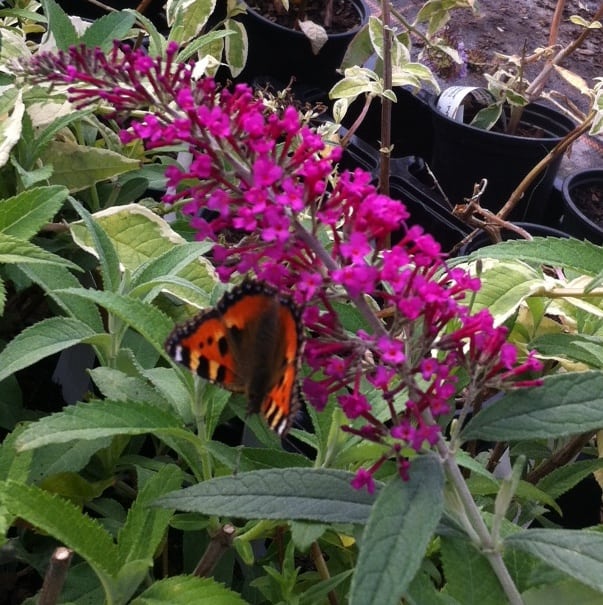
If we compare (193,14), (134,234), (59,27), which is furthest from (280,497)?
(193,14)

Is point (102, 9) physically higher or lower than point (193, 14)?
lower

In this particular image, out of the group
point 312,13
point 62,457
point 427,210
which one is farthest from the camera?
point 312,13

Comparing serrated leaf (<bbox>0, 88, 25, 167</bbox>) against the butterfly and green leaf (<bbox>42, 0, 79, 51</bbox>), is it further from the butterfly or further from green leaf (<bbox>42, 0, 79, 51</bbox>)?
the butterfly

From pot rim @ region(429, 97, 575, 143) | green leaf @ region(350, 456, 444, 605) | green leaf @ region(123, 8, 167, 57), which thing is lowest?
pot rim @ region(429, 97, 575, 143)

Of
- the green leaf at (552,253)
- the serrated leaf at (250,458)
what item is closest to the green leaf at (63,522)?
the serrated leaf at (250,458)

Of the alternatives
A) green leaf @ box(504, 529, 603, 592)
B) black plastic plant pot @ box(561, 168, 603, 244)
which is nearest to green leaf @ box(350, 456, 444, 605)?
green leaf @ box(504, 529, 603, 592)

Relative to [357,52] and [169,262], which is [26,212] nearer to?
[169,262]

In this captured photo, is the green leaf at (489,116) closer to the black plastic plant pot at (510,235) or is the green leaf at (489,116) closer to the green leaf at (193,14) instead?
the black plastic plant pot at (510,235)

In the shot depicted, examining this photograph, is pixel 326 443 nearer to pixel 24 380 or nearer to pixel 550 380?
pixel 550 380
